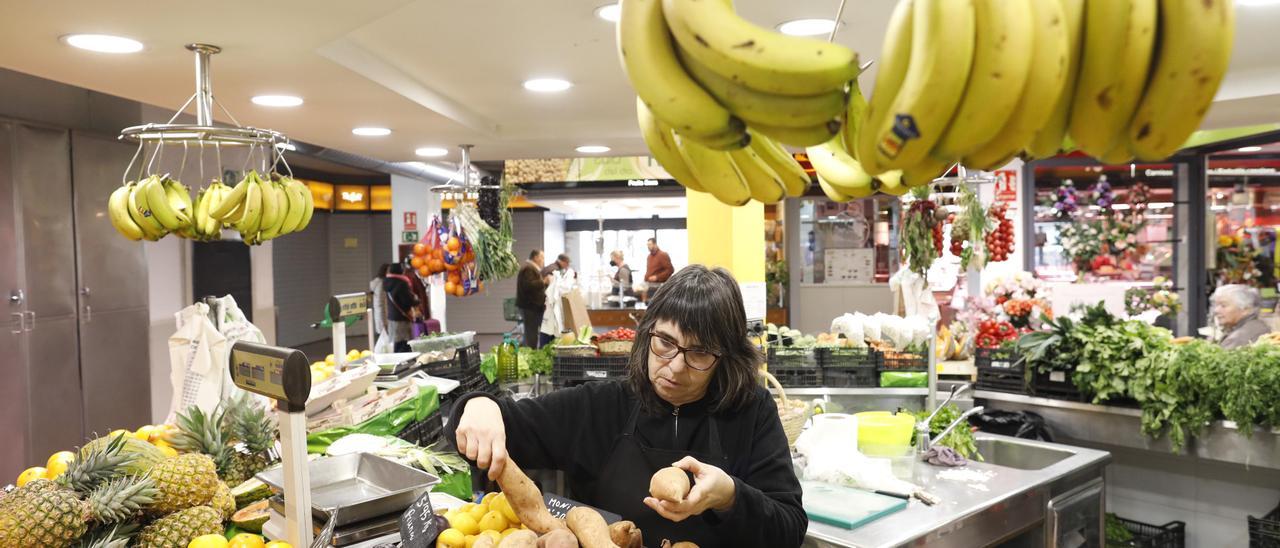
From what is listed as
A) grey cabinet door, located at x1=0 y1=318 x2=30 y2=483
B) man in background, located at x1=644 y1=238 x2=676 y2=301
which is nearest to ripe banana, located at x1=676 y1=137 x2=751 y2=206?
grey cabinet door, located at x1=0 y1=318 x2=30 y2=483

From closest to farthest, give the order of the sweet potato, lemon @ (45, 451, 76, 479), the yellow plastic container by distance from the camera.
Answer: the sweet potato → lemon @ (45, 451, 76, 479) → the yellow plastic container

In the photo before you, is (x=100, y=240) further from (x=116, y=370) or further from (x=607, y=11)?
(x=607, y=11)

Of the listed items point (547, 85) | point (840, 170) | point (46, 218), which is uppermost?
point (547, 85)

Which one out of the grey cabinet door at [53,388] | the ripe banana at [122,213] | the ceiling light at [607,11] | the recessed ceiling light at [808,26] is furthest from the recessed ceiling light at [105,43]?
the grey cabinet door at [53,388]

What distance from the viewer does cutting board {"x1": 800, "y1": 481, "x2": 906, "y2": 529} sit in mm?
2754

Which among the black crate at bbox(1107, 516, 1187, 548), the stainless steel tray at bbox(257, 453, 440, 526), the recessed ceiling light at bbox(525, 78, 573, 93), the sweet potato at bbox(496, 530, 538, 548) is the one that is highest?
the recessed ceiling light at bbox(525, 78, 573, 93)

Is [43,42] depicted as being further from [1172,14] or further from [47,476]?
[1172,14]

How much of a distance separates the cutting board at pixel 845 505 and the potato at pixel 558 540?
1.34 metres

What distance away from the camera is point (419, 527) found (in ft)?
5.47

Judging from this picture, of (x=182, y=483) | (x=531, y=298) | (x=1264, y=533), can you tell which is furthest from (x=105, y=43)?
(x=531, y=298)

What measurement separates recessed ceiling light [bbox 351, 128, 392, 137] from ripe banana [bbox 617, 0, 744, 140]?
17.5ft

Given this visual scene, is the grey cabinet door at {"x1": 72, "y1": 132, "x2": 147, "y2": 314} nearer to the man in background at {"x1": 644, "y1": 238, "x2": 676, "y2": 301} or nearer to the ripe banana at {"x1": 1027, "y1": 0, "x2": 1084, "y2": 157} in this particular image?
the man in background at {"x1": 644, "y1": 238, "x2": 676, "y2": 301}

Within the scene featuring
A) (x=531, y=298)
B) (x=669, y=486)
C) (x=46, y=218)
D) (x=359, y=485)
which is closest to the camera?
(x=669, y=486)

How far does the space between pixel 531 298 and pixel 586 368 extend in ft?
18.0
